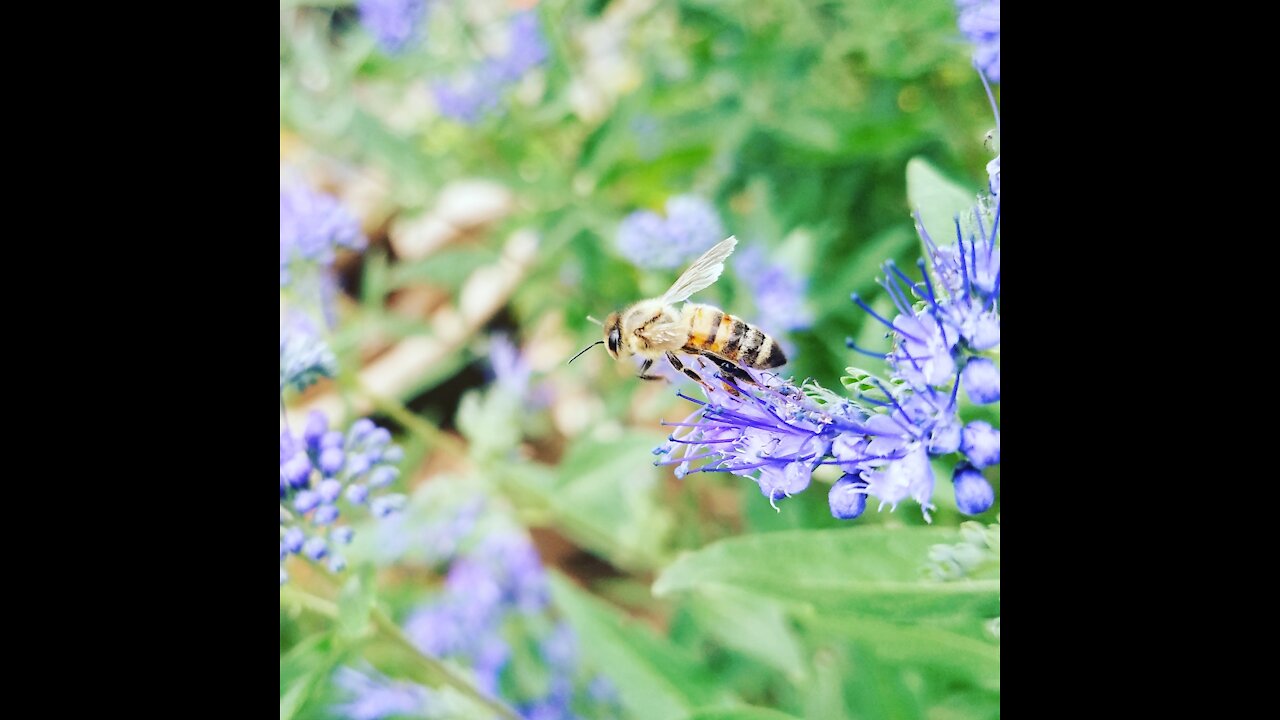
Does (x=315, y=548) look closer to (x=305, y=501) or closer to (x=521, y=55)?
(x=305, y=501)

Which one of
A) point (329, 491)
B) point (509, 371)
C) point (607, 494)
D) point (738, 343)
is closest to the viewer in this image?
point (738, 343)

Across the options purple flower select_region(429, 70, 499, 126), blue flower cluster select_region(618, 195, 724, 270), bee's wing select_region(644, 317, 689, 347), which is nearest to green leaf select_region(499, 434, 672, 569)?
Answer: blue flower cluster select_region(618, 195, 724, 270)

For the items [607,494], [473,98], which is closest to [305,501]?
[607,494]

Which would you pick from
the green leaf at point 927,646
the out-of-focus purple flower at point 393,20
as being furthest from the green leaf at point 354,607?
the out-of-focus purple flower at point 393,20

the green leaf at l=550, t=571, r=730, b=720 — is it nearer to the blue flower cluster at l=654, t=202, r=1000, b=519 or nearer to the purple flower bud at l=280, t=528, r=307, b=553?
the purple flower bud at l=280, t=528, r=307, b=553

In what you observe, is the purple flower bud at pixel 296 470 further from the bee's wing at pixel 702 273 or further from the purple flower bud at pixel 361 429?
the bee's wing at pixel 702 273
